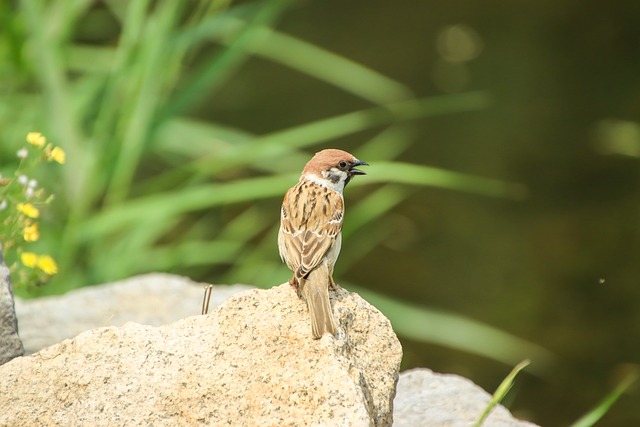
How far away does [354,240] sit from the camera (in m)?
6.86

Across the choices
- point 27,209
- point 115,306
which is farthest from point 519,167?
point 27,209

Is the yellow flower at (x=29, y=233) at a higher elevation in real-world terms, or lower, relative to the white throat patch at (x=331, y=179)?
lower

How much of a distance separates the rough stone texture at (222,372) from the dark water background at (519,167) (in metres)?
2.00

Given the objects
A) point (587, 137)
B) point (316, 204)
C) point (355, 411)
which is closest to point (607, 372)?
point (587, 137)

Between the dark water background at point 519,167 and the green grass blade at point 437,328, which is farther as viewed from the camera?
the dark water background at point 519,167

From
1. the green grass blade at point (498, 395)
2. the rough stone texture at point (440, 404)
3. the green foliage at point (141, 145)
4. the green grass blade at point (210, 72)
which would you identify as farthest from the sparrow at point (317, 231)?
the green grass blade at point (210, 72)

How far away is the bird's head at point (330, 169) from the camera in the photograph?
12.1 ft

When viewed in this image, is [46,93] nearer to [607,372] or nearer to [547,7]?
[607,372]

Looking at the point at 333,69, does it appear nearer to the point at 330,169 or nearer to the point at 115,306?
the point at 115,306

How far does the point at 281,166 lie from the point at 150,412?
117 inches

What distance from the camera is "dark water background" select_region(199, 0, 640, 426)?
6.29 m

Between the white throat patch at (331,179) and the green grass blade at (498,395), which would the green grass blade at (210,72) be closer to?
the white throat patch at (331,179)

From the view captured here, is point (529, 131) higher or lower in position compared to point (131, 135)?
higher

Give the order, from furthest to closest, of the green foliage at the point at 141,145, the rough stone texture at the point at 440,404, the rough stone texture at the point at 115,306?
the green foliage at the point at 141,145 < the rough stone texture at the point at 115,306 < the rough stone texture at the point at 440,404
